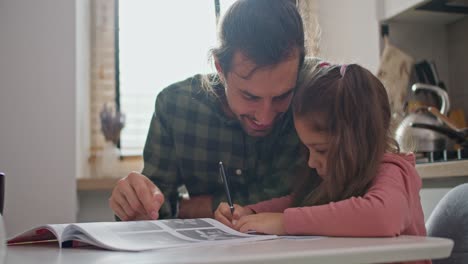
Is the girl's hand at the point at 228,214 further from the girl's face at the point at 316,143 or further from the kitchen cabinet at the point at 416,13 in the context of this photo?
the kitchen cabinet at the point at 416,13

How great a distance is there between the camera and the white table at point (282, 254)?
56 cm

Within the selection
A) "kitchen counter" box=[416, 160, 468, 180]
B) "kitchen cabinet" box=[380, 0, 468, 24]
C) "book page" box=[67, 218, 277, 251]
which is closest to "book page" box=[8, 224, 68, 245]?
"book page" box=[67, 218, 277, 251]

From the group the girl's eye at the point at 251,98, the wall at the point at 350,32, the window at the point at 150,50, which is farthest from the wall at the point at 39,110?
the girl's eye at the point at 251,98

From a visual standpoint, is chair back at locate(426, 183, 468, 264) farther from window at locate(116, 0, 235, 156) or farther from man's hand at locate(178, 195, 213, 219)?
window at locate(116, 0, 235, 156)

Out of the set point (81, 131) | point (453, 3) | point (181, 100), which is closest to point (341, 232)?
point (181, 100)

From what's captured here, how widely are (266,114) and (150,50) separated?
1825 millimetres

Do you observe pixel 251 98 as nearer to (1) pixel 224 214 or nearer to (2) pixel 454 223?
(1) pixel 224 214

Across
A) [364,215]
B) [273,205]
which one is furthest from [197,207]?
[364,215]

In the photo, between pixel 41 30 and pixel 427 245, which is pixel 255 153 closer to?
pixel 427 245

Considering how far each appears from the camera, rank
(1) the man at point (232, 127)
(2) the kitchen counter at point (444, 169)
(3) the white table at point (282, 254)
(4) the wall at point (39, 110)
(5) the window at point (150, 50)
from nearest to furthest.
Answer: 1. (3) the white table at point (282, 254)
2. (1) the man at point (232, 127)
3. (2) the kitchen counter at point (444, 169)
4. (4) the wall at point (39, 110)
5. (5) the window at point (150, 50)

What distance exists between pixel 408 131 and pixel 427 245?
1.45 m

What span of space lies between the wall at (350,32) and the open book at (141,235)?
5.74ft

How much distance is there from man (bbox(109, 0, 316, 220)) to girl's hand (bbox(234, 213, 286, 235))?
253mm

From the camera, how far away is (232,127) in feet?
4.83
